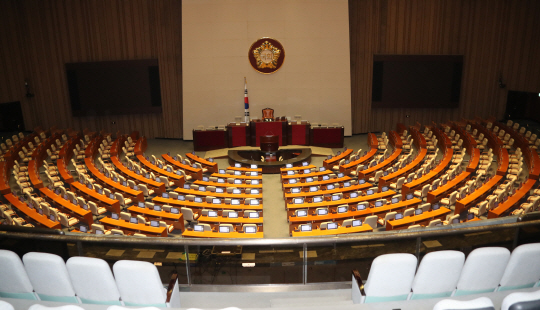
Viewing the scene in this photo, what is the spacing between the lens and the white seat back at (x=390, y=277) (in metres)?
3.16

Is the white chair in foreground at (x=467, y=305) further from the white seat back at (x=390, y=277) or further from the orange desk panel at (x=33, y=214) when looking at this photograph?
the orange desk panel at (x=33, y=214)

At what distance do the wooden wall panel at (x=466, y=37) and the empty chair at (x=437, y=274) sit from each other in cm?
1789

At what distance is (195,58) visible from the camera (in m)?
19.2

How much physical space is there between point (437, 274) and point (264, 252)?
1.63 metres

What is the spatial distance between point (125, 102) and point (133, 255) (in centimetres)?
1766

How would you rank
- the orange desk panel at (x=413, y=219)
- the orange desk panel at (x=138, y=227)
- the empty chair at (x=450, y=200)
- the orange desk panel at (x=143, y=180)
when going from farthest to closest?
the orange desk panel at (x=143, y=180)
the empty chair at (x=450, y=200)
the orange desk panel at (x=413, y=219)
the orange desk panel at (x=138, y=227)

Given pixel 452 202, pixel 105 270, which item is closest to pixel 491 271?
pixel 105 270

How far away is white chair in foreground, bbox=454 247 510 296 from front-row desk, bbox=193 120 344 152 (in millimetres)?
15181

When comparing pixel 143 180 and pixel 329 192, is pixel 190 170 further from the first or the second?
pixel 329 192

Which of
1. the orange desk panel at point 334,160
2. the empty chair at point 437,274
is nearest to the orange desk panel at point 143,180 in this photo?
the orange desk panel at point 334,160

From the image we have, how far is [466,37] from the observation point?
1956 centimetres

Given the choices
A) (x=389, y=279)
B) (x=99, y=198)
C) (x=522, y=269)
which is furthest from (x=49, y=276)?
(x=99, y=198)

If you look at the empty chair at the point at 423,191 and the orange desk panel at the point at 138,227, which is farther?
the empty chair at the point at 423,191

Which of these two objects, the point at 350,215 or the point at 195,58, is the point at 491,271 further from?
the point at 195,58
